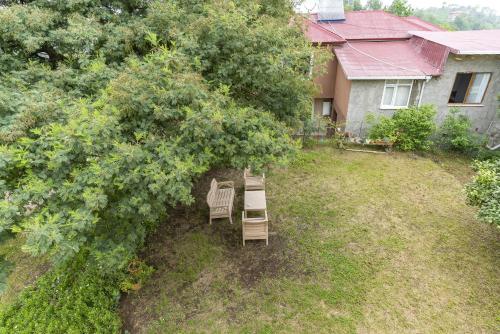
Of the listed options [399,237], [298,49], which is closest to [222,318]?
[399,237]

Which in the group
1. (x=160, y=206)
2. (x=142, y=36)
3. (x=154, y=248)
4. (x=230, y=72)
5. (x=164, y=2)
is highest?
(x=164, y=2)

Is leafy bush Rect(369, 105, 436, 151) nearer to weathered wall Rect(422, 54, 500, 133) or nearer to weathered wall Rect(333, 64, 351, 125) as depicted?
weathered wall Rect(422, 54, 500, 133)

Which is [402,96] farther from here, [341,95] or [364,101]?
[341,95]

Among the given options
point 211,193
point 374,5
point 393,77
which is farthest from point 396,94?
point 374,5

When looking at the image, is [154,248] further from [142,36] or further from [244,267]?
[142,36]

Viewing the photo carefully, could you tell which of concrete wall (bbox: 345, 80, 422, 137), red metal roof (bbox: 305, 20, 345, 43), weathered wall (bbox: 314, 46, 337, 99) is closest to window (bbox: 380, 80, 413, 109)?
concrete wall (bbox: 345, 80, 422, 137)
